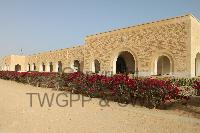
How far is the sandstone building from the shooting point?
59.9 ft

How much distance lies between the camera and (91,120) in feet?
22.6

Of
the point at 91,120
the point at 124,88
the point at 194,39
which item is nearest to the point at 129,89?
the point at 124,88

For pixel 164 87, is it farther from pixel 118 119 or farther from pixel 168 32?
pixel 168 32

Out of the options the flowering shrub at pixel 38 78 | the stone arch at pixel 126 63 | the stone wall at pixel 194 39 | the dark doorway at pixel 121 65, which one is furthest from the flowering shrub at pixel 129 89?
the dark doorway at pixel 121 65

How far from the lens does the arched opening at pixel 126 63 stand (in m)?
25.4

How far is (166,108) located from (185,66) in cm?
1045

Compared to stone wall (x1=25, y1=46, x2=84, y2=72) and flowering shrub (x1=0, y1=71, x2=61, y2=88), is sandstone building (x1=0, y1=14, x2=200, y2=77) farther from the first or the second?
flowering shrub (x1=0, y1=71, x2=61, y2=88)

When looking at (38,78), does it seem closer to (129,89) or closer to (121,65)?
(129,89)

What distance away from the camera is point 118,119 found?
6887 mm

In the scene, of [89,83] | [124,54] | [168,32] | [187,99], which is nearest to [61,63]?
[124,54]

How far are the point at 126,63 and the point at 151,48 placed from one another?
19.3 ft

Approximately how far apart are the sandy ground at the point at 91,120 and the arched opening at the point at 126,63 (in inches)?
661

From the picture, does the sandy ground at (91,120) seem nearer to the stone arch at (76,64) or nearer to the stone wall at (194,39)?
the stone wall at (194,39)

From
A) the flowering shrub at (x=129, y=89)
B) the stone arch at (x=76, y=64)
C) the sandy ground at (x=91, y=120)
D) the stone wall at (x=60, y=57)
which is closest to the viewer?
→ the sandy ground at (x=91, y=120)
